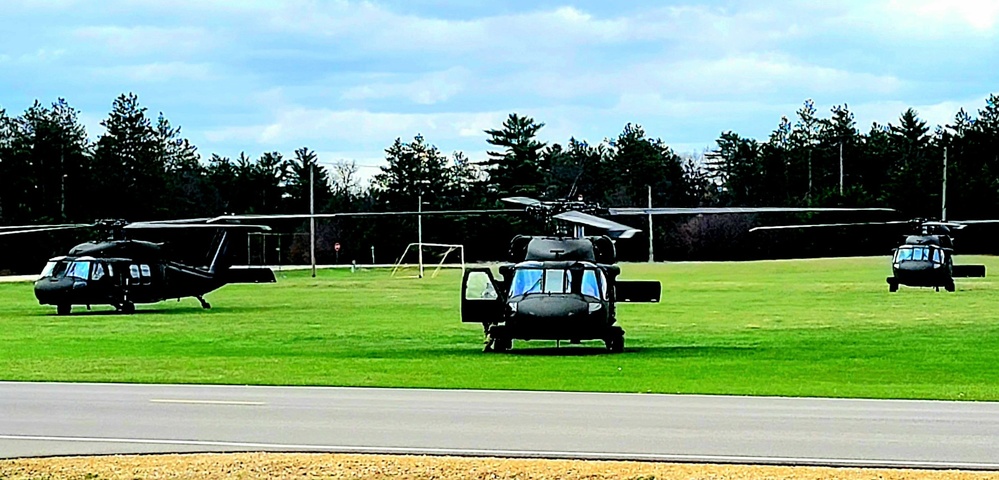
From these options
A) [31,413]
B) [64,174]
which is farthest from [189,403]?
[64,174]

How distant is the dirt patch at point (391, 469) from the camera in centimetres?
1041

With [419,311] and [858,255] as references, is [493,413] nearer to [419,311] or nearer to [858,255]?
[419,311]

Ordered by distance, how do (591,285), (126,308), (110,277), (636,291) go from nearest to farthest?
(591,285) < (636,291) < (110,277) < (126,308)

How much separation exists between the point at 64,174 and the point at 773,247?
169ft

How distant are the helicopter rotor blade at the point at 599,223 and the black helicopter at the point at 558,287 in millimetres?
48

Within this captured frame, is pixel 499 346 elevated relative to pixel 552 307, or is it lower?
lower

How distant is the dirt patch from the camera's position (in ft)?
34.2

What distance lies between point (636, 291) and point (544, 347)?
2376 mm

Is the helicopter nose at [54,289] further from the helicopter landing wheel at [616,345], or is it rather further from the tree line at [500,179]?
the tree line at [500,179]

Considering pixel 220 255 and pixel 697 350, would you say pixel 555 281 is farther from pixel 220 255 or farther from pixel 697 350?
pixel 220 255

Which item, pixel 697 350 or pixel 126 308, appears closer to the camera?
pixel 697 350

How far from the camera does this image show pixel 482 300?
2441cm

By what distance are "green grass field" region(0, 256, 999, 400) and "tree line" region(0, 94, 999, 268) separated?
46.6 metres

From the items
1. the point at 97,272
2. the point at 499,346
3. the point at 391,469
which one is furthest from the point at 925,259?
the point at 391,469
